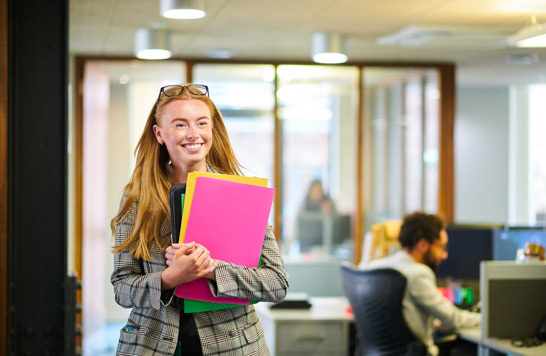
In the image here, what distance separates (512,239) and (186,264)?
3467 millimetres

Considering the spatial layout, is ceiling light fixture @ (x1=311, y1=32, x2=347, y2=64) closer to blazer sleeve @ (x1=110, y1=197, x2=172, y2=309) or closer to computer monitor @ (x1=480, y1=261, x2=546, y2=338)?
computer monitor @ (x1=480, y1=261, x2=546, y2=338)

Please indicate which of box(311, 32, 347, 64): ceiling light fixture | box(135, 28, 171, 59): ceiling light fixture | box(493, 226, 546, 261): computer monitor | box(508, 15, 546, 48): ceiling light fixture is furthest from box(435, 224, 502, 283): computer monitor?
box(135, 28, 171, 59): ceiling light fixture

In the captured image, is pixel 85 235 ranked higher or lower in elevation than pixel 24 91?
lower

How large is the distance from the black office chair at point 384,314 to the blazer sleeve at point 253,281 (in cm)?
197

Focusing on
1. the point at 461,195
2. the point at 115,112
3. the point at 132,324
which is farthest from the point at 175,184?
the point at 461,195

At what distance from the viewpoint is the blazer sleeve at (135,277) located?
5.37 feet

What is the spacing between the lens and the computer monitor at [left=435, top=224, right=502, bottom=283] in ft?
16.0

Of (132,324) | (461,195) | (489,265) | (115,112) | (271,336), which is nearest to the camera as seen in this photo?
(132,324)

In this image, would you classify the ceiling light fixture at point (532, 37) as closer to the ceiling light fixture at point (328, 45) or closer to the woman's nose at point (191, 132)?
the ceiling light fixture at point (328, 45)

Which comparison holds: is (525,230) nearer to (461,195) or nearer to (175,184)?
(175,184)

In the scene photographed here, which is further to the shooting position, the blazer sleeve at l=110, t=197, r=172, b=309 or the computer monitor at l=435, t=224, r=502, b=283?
the computer monitor at l=435, t=224, r=502, b=283

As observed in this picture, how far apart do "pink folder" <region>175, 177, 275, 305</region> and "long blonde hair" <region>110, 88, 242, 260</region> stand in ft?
0.36

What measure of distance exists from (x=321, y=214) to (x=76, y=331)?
16.1 ft

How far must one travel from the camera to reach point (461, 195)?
9500 millimetres
